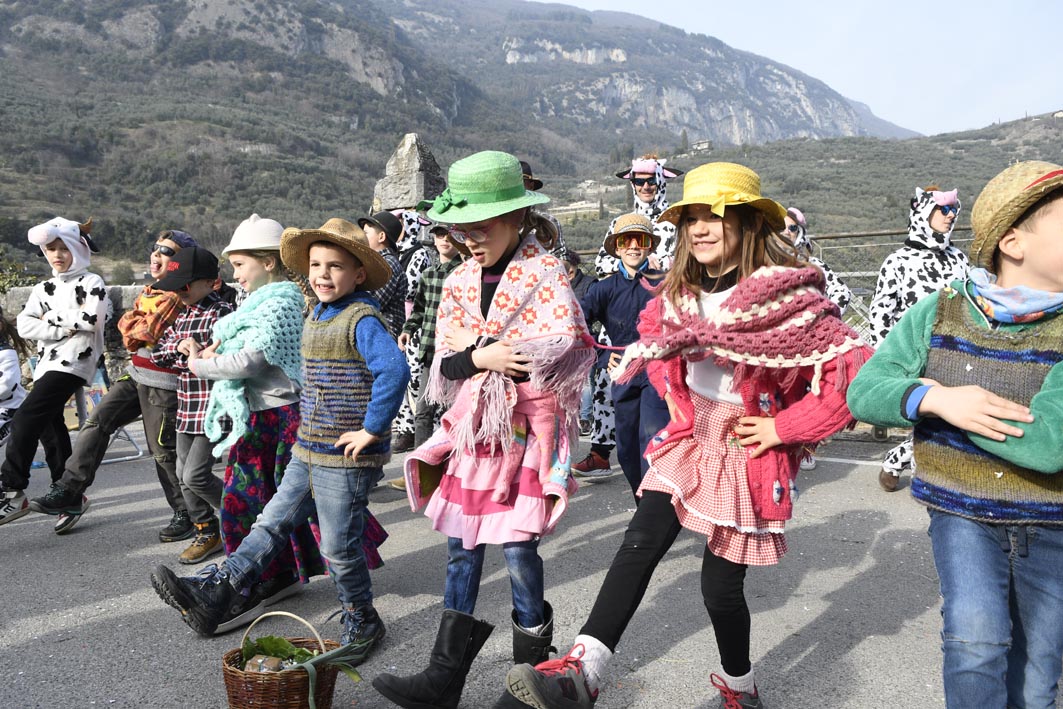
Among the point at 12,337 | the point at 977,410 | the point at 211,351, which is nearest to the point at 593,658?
the point at 977,410

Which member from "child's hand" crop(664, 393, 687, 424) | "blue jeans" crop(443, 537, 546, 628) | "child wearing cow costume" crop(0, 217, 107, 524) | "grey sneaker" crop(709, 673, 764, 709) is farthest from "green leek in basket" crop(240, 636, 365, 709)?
"child wearing cow costume" crop(0, 217, 107, 524)

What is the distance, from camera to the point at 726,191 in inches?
99.0

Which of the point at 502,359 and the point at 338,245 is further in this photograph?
the point at 338,245

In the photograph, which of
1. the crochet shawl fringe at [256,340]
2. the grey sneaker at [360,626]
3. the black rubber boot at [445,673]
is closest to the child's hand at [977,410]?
the black rubber boot at [445,673]

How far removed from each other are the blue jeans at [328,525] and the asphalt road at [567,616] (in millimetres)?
370

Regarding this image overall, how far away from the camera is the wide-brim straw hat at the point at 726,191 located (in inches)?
98.9

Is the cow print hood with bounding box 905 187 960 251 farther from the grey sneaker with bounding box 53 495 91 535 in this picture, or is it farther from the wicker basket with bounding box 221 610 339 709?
the grey sneaker with bounding box 53 495 91 535

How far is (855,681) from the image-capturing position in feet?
10.0

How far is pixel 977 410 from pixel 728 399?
803mm

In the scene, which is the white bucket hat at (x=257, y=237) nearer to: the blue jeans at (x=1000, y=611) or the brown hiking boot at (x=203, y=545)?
the brown hiking boot at (x=203, y=545)

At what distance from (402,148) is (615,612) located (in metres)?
8.52

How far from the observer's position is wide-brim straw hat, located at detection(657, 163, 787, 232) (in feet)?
8.24

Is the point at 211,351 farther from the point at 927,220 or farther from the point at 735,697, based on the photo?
the point at 927,220

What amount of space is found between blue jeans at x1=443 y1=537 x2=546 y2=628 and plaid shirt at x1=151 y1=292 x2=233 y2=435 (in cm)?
211
